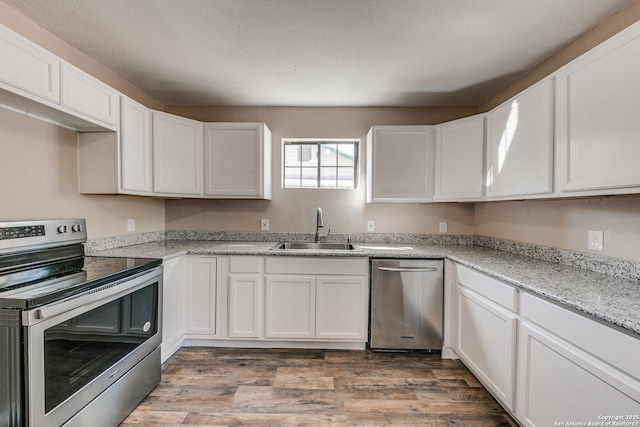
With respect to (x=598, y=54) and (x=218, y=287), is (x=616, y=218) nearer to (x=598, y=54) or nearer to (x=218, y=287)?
(x=598, y=54)

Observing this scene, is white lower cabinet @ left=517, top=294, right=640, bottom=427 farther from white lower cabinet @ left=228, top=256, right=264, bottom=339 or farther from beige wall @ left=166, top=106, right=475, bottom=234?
white lower cabinet @ left=228, top=256, right=264, bottom=339

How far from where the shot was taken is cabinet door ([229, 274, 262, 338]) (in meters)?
2.29

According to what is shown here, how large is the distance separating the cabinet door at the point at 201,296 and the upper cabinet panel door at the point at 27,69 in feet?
4.63

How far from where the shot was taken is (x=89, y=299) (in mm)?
1307

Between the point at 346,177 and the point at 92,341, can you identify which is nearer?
the point at 92,341

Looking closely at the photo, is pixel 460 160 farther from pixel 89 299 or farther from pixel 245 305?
pixel 89 299

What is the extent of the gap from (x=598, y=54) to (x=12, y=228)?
319 centimetres

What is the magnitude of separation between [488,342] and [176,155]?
9.47 feet

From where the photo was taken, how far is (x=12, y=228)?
1.48 metres

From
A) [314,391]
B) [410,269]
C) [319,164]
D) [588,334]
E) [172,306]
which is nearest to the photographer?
[588,334]

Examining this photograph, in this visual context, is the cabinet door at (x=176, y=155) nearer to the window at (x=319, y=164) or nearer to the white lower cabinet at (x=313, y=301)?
the window at (x=319, y=164)

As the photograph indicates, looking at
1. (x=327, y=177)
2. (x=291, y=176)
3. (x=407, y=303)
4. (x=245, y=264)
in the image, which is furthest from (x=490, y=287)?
(x=291, y=176)

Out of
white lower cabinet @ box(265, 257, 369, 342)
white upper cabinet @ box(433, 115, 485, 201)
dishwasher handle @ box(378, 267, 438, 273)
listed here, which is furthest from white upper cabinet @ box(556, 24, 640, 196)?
white lower cabinet @ box(265, 257, 369, 342)

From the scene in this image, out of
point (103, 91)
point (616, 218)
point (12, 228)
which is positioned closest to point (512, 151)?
point (616, 218)
